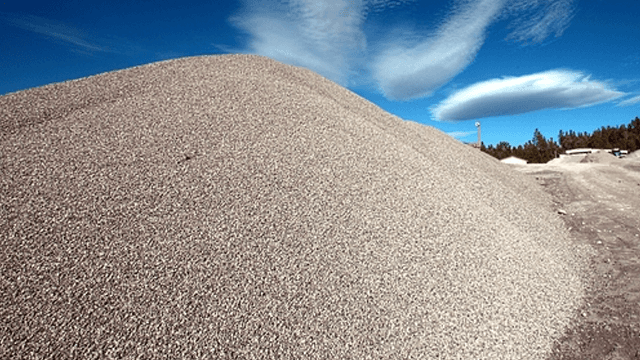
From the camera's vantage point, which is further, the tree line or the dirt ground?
the tree line

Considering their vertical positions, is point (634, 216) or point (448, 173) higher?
point (448, 173)

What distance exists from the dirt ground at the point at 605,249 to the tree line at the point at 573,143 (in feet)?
61.4

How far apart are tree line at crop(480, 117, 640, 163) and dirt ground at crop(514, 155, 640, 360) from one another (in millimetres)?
18716

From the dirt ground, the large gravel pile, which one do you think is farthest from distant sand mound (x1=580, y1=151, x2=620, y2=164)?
the large gravel pile

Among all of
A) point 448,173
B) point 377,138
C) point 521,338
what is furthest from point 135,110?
point 521,338

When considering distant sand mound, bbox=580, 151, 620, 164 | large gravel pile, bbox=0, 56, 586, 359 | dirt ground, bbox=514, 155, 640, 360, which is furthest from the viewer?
distant sand mound, bbox=580, 151, 620, 164

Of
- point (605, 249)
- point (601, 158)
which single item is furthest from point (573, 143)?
point (605, 249)

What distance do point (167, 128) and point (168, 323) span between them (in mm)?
2500

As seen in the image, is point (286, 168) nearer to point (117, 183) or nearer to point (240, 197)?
point (240, 197)

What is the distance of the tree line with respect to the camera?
2373 centimetres

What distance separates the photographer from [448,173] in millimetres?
5016

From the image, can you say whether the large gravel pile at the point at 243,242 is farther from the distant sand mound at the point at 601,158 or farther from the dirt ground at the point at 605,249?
the distant sand mound at the point at 601,158

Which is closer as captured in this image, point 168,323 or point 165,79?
point 168,323

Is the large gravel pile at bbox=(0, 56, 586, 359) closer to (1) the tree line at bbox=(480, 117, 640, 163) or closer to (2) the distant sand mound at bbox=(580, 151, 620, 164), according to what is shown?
(2) the distant sand mound at bbox=(580, 151, 620, 164)
